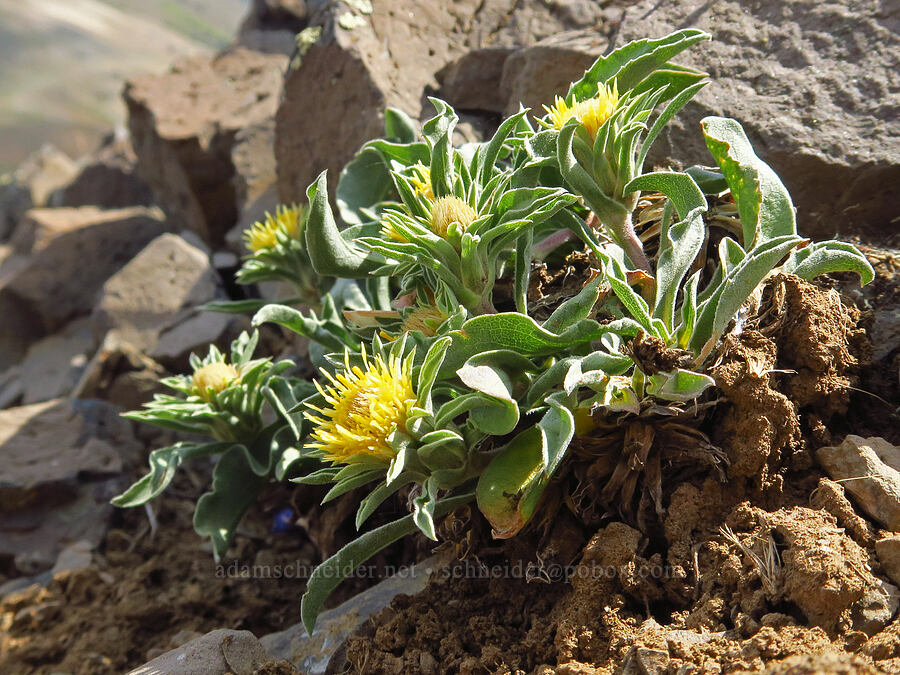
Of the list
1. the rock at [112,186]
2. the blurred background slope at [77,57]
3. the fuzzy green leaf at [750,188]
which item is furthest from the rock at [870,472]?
the blurred background slope at [77,57]

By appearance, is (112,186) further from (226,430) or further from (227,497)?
(227,497)

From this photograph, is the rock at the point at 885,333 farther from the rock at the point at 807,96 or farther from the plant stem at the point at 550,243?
the plant stem at the point at 550,243

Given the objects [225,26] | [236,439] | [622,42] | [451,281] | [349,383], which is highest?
[622,42]

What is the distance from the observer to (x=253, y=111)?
5637 millimetres

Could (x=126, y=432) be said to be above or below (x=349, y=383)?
below

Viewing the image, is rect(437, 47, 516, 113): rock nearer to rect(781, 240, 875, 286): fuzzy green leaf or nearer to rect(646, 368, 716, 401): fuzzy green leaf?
rect(781, 240, 875, 286): fuzzy green leaf

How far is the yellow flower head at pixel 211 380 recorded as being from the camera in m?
2.76

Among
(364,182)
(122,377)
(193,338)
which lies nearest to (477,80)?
(364,182)

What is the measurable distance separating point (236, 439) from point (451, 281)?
118 cm

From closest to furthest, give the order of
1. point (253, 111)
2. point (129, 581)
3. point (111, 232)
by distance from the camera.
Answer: point (129, 581) → point (253, 111) → point (111, 232)

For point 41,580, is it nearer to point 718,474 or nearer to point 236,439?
point 236,439

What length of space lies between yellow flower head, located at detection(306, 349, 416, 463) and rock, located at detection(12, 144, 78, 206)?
8942mm

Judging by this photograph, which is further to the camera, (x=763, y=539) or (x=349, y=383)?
(x=349, y=383)

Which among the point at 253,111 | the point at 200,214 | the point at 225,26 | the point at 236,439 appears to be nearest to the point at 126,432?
the point at 236,439
